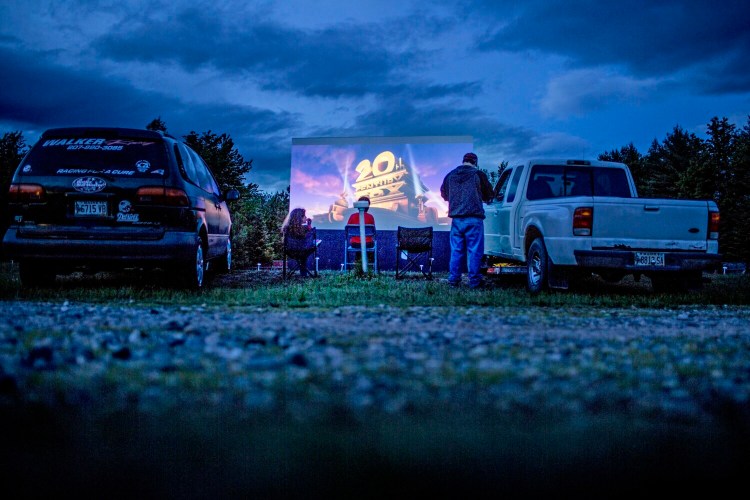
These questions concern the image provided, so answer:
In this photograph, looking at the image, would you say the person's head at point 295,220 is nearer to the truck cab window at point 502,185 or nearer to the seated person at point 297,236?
the seated person at point 297,236

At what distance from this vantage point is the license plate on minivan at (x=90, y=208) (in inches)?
245

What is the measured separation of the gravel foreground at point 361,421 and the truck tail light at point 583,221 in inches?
Answer: 154

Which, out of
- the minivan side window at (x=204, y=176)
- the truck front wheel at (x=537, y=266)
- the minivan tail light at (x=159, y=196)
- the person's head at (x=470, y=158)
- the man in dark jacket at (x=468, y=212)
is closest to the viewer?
the minivan tail light at (x=159, y=196)

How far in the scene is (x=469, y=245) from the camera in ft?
28.1

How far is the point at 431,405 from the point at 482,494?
1.28 feet

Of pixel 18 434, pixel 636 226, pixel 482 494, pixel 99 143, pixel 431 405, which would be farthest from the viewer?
pixel 636 226

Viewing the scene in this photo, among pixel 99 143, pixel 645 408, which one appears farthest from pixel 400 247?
pixel 645 408

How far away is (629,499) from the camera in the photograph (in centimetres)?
173

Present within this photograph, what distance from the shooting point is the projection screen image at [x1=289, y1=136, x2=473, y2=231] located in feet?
56.9

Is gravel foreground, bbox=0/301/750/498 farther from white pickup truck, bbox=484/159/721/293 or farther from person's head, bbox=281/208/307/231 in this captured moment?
person's head, bbox=281/208/307/231

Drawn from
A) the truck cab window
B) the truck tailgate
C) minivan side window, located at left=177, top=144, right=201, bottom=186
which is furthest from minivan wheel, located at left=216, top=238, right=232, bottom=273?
the truck tailgate

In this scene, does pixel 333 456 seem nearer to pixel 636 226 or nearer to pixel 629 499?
pixel 629 499

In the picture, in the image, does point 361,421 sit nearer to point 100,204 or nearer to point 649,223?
point 100,204

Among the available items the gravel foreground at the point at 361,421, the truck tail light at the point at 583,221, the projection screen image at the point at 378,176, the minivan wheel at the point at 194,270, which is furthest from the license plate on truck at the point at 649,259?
the projection screen image at the point at 378,176
